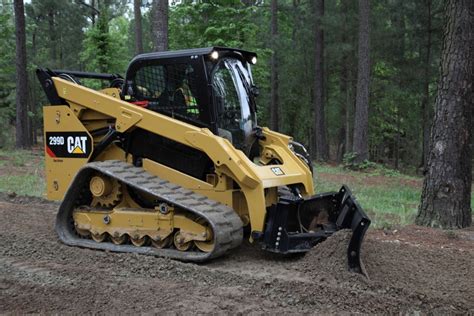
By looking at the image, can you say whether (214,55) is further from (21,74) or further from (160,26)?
(21,74)

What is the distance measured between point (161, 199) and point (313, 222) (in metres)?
1.80

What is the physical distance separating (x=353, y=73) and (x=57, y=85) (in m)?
20.5

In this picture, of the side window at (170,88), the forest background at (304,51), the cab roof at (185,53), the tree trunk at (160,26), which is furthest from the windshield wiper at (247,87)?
the forest background at (304,51)

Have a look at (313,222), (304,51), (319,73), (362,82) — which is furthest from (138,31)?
(313,222)

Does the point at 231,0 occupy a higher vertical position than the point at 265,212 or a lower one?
higher

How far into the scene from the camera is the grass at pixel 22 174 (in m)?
10.6

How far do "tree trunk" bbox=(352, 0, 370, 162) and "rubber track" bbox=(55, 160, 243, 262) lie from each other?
45.0ft

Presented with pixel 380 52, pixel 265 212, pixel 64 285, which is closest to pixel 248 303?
pixel 265 212

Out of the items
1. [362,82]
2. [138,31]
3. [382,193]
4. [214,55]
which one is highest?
[138,31]

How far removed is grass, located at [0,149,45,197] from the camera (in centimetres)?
1059

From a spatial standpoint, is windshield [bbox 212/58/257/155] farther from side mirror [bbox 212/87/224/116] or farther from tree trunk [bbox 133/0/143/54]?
tree trunk [bbox 133/0/143/54]

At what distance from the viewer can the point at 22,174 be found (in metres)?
13.0

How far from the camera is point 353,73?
2525 centimetres

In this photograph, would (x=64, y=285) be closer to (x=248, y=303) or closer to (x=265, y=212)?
(x=248, y=303)
